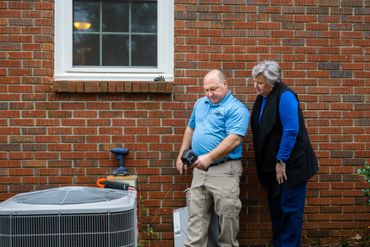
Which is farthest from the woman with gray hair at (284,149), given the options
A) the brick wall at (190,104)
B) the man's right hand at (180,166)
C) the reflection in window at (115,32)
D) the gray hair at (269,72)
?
the reflection in window at (115,32)

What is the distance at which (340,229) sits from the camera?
222 inches

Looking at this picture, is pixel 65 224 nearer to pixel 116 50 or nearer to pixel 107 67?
pixel 107 67

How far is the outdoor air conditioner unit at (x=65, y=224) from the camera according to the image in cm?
325

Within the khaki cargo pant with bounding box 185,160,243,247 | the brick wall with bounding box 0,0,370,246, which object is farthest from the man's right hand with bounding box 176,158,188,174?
the brick wall with bounding box 0,0,370,246

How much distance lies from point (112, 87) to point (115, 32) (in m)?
0.63

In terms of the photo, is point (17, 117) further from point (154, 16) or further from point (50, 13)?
point (154, 16)

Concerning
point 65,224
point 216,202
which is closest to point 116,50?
point 216,202

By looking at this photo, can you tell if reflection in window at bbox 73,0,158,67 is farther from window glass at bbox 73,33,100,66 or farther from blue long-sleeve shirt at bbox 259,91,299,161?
blue long-sleeve shirt at bbox 259,91,299,161

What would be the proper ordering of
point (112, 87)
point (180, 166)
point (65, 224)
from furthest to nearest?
point (112, 87)
point (180, 166)
point (65, 224)

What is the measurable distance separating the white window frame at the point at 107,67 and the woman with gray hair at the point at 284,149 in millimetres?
1077

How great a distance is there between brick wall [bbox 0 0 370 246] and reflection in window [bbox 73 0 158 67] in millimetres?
298

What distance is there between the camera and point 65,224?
10.7 feet

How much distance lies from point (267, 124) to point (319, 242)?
1582mm

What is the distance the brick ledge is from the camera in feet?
17.5
